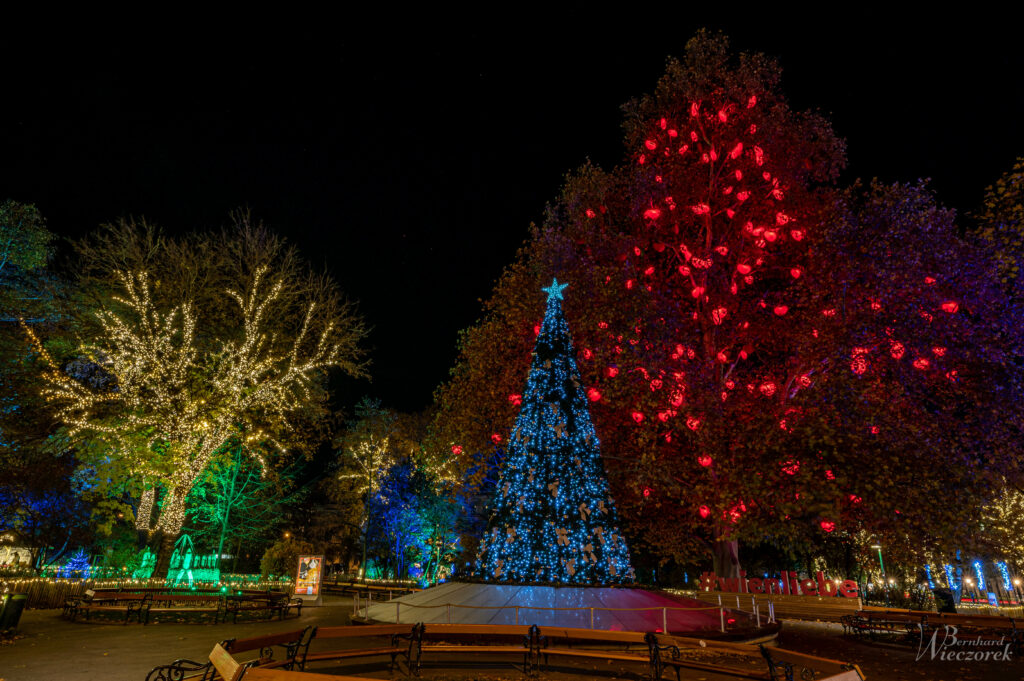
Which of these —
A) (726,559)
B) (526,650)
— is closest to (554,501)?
(526,650)

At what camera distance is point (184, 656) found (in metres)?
9.73

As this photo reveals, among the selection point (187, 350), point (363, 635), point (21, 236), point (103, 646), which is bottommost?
point (103, 646)

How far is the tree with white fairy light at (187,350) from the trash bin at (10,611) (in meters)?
9.27

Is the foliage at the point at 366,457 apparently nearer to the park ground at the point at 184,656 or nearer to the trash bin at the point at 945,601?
the park ground at the point at 184,656

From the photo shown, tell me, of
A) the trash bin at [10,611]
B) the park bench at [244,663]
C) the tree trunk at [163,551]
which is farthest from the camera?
the tree trunk at [163,551]

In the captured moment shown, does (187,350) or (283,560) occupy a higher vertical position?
(187,350)

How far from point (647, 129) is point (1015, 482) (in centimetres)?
1575

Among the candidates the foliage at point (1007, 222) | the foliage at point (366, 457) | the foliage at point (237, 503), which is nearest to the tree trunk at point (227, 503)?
the foliage at point (237, 503)

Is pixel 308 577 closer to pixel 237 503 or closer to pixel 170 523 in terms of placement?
pixel 170 523

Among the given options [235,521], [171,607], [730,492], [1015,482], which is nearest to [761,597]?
[730,492]

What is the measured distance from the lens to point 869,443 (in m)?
14.2

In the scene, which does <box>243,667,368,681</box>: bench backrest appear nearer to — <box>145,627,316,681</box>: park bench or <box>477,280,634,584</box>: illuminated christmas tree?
<box>145,627,316,681</box>: park bench

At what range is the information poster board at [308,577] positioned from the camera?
21438mm

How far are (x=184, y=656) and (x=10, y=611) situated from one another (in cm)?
536
